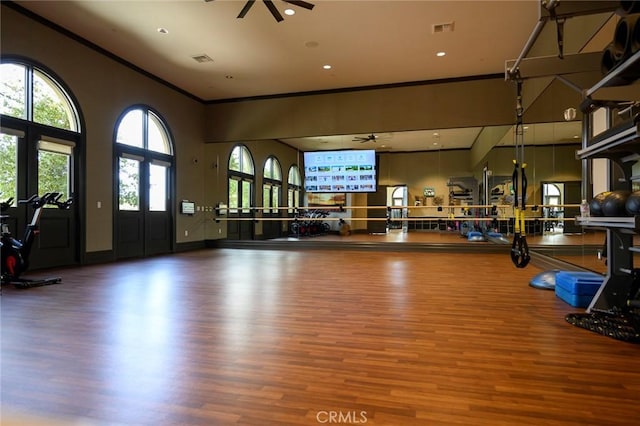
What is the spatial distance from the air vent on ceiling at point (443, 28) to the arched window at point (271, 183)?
7165mm

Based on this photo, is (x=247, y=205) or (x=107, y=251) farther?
(x=247, y=205)

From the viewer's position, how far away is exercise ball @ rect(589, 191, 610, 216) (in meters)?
3.22

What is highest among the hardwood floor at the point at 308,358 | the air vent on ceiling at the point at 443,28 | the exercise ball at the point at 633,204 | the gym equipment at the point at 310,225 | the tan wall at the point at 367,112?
the air vent on ceiling at the point at 443,28

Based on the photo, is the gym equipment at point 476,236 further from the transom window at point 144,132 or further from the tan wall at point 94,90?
the tan wall at point 94,90

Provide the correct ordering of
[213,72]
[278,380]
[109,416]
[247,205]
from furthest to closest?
[247,205]
[213,72]
[278,380]
[109,416]

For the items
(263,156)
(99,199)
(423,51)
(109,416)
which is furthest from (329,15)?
(263,156)

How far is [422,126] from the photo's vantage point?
8.62m

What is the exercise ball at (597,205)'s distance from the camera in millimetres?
3221

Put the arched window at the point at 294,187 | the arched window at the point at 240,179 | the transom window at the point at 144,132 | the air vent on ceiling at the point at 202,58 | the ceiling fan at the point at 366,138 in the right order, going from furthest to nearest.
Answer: the arched window at the point at 294,187 → the arched window at the point at 240,179 → the ceiling fan at the point at 366,138 → the transom window at the point at 144,132 → the air vent on ceiling at the point at 202,58

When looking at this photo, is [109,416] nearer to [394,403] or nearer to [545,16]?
[394,403]

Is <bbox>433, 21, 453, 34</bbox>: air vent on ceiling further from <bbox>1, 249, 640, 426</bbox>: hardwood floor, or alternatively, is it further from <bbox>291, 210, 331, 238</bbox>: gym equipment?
<bbox>291, 210, 331, 238</bbox>: gym equipment

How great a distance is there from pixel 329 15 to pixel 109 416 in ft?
19.2

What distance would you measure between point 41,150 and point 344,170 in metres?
6.80

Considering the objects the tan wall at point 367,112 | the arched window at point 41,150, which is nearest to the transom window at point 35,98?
the arched window at point 41,150
